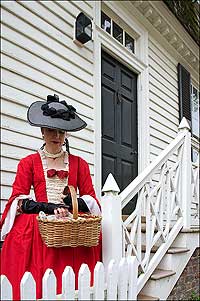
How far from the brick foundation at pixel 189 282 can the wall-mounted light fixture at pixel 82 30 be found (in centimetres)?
268

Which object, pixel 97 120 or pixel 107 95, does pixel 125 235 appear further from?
pixel 107 95

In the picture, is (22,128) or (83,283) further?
(22,128)

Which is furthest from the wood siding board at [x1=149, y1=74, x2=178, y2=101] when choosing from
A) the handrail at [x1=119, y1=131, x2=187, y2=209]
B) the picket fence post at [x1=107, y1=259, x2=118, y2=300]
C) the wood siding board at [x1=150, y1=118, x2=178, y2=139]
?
the picket fence post at [x1=107, y1=259, x2=118, y2=300]

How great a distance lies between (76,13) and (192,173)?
2274 mm

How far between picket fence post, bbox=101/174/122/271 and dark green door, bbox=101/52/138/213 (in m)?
2.07

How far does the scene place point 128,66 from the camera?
217 inches

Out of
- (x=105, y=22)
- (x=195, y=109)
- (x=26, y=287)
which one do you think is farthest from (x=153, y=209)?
(x=195, y=109)

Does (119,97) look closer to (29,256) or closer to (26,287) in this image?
(29,256)

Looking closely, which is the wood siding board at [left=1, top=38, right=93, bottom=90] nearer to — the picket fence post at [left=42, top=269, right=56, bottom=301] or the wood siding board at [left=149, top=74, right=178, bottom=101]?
the wood siding board at [left=149, top=74, right=178, bottom=101]

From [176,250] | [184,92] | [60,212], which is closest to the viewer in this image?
[60,212]

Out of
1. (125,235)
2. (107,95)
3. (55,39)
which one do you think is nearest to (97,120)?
(107,95)

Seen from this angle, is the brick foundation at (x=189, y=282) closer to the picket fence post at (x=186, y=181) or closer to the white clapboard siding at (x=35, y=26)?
the picket fence post at (x=186, y=181)

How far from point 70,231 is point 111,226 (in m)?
0.55

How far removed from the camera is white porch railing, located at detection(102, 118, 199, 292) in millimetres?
2648
